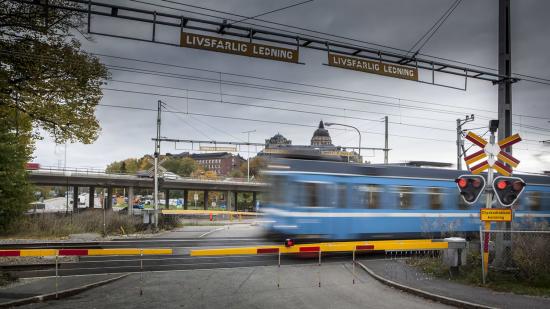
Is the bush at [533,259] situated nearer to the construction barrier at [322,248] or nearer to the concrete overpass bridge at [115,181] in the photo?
the construction barrier at [322,248]

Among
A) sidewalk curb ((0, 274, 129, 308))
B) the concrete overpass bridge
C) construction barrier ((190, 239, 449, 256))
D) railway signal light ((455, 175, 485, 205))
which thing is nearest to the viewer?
sidewalk curb ((0, 274, 129, 308))

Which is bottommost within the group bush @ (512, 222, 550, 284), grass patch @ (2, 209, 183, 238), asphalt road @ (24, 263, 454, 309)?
grass patch @ (2, 209, 183, 238)

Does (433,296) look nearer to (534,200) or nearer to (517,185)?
(517,185)

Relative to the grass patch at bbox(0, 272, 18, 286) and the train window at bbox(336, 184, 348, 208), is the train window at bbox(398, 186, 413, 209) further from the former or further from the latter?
the grass patch at bbox(0, 272, 18, 286)

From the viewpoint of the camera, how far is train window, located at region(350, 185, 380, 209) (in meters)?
15.9

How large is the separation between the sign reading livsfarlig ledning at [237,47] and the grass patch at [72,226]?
17898mm

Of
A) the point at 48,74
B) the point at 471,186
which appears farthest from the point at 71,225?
the point at 471,186

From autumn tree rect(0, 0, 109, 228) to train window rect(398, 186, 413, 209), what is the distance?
14.4 meters

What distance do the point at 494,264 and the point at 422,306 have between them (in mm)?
4004

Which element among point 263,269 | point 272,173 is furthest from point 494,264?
point 272,173

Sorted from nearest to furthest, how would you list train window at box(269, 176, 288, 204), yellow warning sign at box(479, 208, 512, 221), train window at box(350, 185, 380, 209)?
yellow warning sign at box(479, 208, 512, 221) < train window at box(269, 176, 288, 204) < train window at box(350, 185, 380, 209)

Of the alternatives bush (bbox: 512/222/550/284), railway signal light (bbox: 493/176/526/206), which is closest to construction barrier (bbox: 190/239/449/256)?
bush (bbox: 512/222/550/284)

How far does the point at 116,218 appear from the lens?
28.1 metres

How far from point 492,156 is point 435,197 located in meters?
7.05
